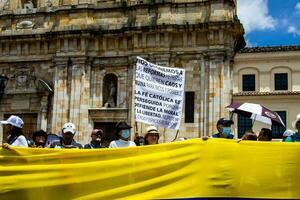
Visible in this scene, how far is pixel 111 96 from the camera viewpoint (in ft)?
98.8

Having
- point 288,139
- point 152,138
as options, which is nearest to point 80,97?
point 288,139

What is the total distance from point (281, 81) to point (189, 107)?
523cm

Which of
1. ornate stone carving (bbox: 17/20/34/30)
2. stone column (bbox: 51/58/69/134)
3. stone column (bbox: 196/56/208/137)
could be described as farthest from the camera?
ornate stone carving (bbox: 17/20/34/30)

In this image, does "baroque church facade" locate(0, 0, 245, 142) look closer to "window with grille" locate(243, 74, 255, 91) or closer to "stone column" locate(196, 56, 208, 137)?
"stone column" locate(196, 56, 208, 137)

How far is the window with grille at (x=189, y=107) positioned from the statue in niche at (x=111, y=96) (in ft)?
13.0

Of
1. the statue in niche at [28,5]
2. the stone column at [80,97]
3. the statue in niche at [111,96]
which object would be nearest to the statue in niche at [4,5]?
the statue in niche at [28,5]

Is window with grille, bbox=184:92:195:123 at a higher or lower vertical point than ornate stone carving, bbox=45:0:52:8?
lower

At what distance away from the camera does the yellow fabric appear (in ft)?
25.3

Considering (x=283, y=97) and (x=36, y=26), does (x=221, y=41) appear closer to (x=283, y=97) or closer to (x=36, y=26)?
(x=283, y=97)

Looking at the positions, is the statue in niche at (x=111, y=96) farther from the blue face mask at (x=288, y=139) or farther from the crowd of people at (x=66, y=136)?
the blue face mask at (x=288, y=139)

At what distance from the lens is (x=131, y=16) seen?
1193 inches

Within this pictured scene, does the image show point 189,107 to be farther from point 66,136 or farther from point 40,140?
point 66,136

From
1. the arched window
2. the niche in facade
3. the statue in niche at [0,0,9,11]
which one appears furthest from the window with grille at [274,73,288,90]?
the statue in niche at [0,0,9,11]

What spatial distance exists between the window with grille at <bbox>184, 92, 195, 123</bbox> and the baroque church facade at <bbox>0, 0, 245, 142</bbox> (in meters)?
0.05
